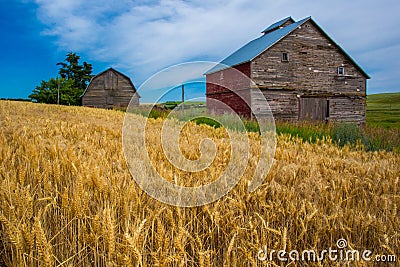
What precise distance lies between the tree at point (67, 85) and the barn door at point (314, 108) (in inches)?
2252

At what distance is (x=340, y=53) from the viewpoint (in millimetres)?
26875

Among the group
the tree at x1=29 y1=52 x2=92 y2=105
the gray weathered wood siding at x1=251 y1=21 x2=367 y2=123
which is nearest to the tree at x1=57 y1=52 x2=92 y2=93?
the tree at x1=29 y1=52 x2=92 y2=105

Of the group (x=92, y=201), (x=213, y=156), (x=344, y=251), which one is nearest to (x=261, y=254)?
(x=344, y=251)

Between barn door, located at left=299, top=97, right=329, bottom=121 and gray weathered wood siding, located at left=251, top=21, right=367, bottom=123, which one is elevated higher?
gray weathered wood siding, located at left=251, top=21, right=367, bottom=123

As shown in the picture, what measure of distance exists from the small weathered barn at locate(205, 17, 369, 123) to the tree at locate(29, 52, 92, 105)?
52863 millimetres

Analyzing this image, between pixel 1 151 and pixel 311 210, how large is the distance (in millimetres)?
3232

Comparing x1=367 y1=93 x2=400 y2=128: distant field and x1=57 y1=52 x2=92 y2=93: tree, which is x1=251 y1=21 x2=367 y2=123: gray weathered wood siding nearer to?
x1=367 y1=93 x2=400 y2=128: distant field

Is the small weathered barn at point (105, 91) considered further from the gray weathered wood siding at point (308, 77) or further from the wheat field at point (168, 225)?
the wheat field at point (168, 225)

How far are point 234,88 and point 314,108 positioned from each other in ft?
23.9

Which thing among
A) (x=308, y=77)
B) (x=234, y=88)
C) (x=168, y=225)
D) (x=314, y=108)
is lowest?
(x=168, y=225)

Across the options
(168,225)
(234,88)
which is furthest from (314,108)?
(168,225)

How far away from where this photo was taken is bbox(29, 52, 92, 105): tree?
69438 millimetres

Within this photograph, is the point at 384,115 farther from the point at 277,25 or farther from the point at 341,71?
the point at 341,71

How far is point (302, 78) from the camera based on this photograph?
991 inches
